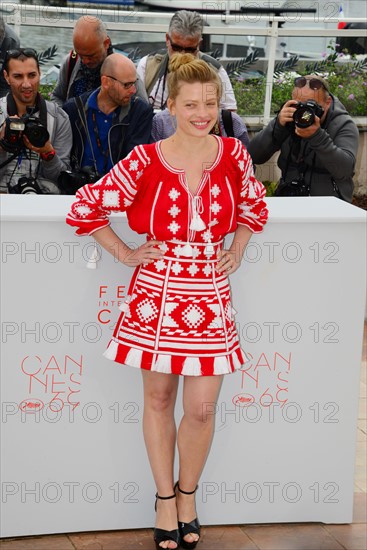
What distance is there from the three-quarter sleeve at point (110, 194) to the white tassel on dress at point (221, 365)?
58cm

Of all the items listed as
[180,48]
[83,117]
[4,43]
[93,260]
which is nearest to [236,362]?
[93,260]

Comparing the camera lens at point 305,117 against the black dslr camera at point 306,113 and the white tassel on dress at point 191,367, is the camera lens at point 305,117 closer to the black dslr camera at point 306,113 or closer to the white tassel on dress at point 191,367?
the black dslr camera at point 306,113

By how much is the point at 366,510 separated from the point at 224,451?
0.67 metres

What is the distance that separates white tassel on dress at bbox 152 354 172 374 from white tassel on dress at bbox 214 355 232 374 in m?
0.15

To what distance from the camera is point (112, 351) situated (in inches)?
132

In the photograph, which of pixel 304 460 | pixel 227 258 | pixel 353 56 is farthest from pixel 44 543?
pixel 353 56

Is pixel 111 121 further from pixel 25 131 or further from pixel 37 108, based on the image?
pixel 25 131

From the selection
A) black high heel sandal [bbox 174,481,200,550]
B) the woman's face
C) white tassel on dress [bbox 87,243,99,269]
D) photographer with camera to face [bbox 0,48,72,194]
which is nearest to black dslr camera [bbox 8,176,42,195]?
photographer with camera to face [bbox 0,48,72,194]

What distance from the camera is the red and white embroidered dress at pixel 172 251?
10.7 feet

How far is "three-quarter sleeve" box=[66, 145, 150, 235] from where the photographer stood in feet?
10.7

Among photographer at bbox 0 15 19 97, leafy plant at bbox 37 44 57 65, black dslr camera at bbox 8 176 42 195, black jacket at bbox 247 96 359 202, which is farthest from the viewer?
leafy plant at bbox 37 44 57 65

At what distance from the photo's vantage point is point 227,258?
3.33 metres

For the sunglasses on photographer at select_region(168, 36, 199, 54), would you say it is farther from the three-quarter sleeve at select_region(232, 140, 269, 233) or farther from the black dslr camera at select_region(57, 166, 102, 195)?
the three-quarter sleeve at select_region(232, 140, 269, 233)

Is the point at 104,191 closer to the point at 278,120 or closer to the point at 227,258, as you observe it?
the point at 227,258
